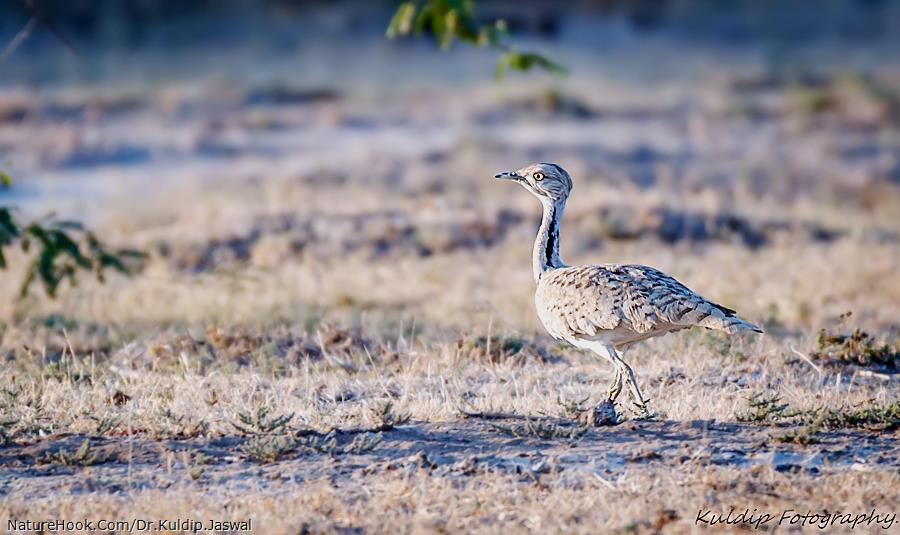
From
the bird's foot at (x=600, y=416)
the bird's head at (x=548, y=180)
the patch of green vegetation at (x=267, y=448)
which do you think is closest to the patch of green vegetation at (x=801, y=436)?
the bird's foot at (x=600, y=416)

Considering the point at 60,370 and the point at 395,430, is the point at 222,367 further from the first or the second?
the point at 395,430

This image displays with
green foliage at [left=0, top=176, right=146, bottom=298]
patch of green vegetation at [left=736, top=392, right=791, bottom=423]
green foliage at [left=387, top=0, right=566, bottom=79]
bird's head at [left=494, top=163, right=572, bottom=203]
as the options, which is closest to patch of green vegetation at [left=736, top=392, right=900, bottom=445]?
patch of green vegetation at [left=736, top=392, right=791, bottom=423]

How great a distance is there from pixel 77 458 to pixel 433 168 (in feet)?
46.8

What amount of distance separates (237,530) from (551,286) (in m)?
2.60

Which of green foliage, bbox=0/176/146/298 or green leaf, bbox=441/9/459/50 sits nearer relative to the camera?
green leaf, bbox=441/9/459/50

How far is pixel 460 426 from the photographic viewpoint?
684 centimetres

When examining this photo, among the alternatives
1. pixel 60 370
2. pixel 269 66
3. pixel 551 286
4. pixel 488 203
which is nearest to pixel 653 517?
pixel 551 286

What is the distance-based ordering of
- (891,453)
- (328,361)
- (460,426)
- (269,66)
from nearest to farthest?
(891,453)
(460,426)
(328,361)
(269,66)

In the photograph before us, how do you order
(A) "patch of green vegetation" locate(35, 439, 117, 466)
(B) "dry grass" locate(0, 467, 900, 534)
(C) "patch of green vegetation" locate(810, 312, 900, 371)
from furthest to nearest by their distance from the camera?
(C) "patch of green vegetation" locate(810, 312, 900, 371)
(A) "patch of green vegetation" locate(35, 439, 117, 466)
(B) "dry grass" locate(0, 467, 900, 534)

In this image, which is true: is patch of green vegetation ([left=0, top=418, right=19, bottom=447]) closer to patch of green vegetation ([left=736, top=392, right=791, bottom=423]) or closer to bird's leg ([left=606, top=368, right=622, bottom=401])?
bird's leg ([left=606, top=368, right=622, bottom=401])

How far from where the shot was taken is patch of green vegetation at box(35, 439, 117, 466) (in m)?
6.30

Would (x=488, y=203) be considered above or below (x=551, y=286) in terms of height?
below

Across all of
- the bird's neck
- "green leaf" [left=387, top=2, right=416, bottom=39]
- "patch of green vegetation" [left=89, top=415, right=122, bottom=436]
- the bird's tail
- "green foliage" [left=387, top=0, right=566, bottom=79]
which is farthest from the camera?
"green leaf" [left=387, top=2, right=416, bottom=39]

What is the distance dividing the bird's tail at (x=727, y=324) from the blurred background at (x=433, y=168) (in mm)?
2925
